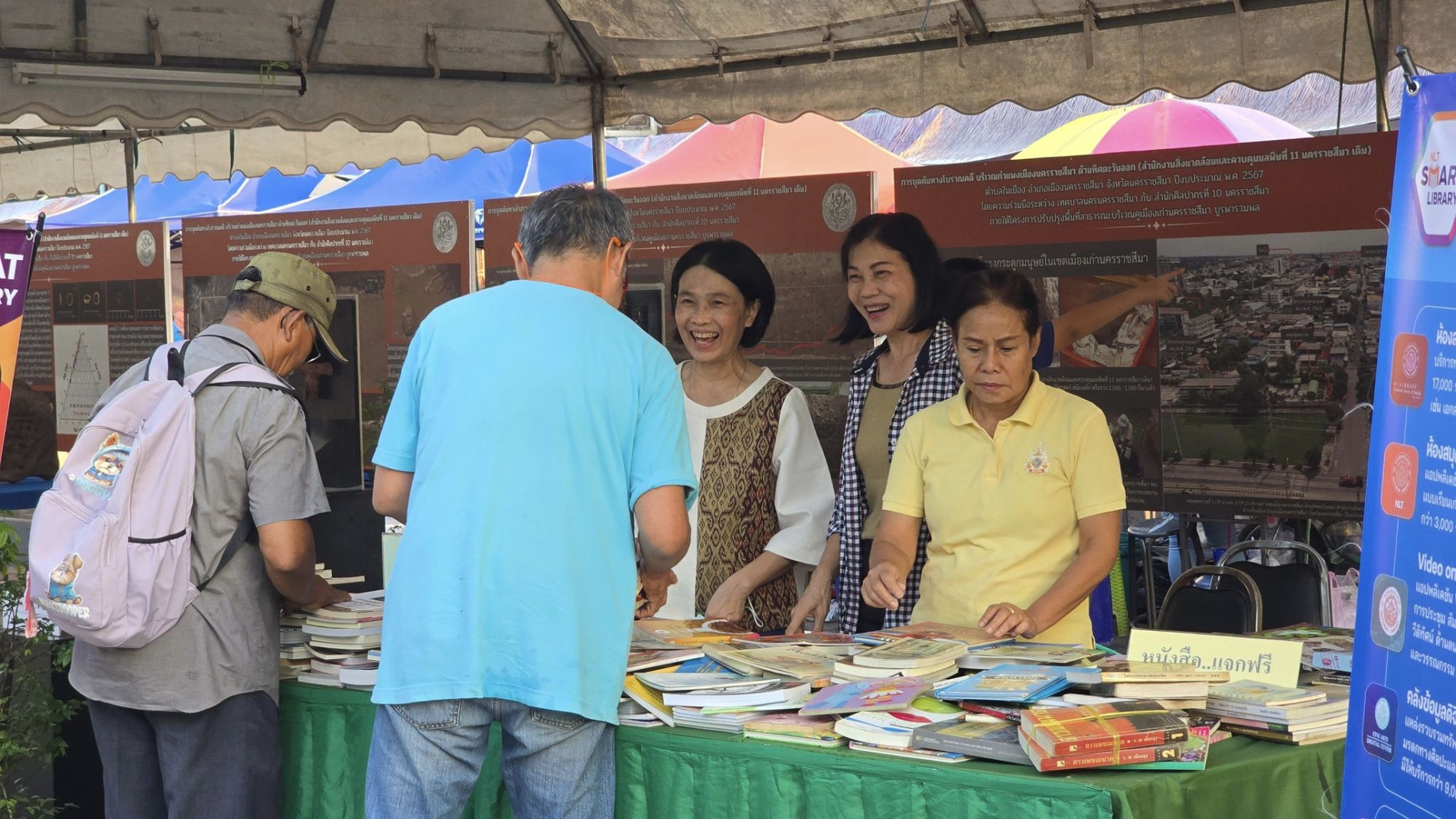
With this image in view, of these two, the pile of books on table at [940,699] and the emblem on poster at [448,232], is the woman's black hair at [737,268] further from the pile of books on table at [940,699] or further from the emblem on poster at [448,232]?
the emblem on poster at [448,232]

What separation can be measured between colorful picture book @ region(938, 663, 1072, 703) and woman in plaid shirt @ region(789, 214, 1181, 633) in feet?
2.82

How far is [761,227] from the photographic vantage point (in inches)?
192

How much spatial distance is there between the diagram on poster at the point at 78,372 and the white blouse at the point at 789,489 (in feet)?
14.7

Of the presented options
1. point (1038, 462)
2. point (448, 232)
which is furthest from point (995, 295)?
point (448, 232)

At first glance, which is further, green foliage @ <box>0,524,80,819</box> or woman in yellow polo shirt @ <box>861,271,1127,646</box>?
green foliage @ <box>0,524,80,819</box>

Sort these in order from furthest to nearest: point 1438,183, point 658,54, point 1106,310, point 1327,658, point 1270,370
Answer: point 658,54, point 1106,310, point 1270,370, point 1327,658, point 1438,183

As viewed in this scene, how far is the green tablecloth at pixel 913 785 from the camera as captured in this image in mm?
1917

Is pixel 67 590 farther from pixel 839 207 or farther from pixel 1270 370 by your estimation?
pixel 1270 370

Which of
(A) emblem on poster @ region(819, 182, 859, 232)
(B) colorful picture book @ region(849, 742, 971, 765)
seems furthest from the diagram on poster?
(B) colorful picture book @ region(849, 742, 971, 765)

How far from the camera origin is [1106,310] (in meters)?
4.32

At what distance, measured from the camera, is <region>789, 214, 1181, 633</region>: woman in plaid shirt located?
3.20 meters

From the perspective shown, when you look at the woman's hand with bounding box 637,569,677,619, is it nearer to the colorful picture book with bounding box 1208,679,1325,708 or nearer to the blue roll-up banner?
the colorful picture book with bounding box 1208,679,1325,708

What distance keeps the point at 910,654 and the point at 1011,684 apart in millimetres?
251

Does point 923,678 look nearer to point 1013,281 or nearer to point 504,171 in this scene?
point 1013,281
